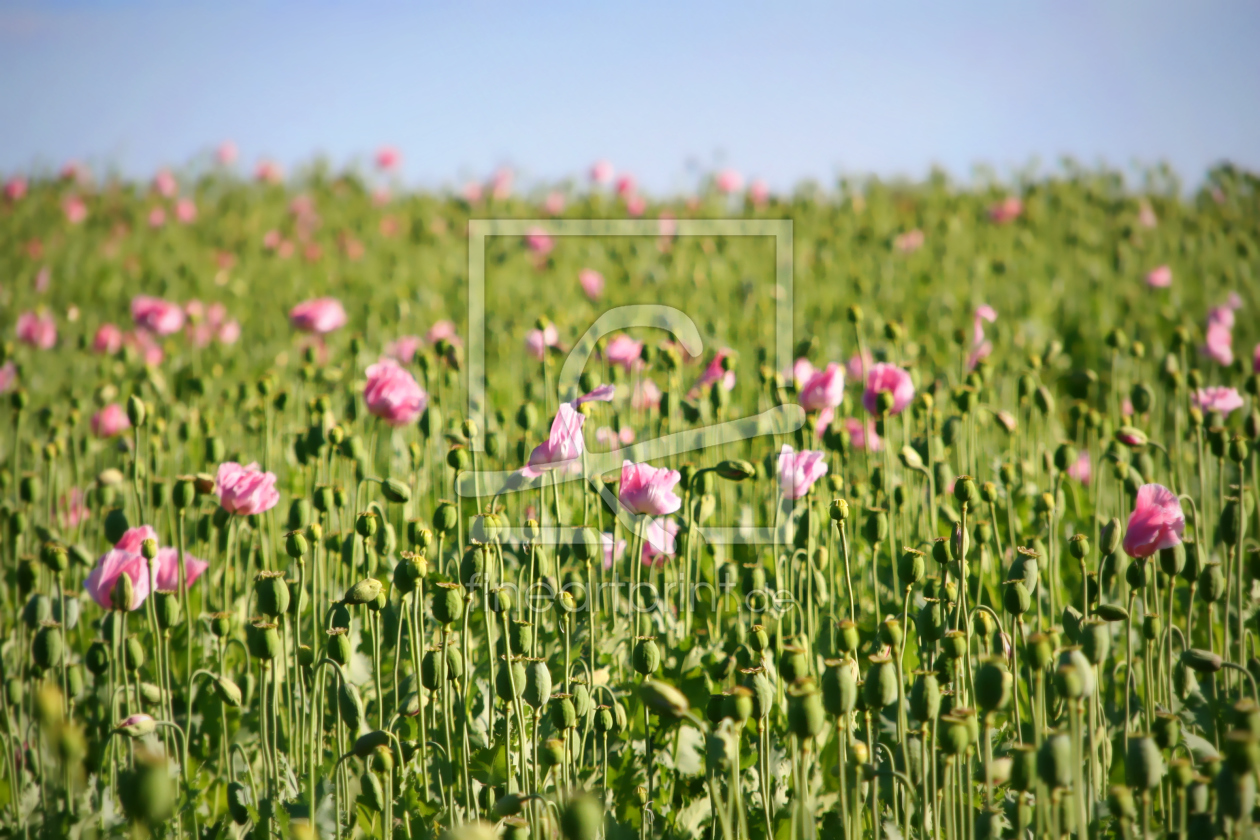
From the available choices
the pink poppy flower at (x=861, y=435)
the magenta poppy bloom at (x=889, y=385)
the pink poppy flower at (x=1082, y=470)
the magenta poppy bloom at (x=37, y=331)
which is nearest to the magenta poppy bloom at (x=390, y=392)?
the magenta poppy bloom at (x=889, y=385)

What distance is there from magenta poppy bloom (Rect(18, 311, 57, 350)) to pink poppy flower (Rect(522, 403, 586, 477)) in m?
3.11

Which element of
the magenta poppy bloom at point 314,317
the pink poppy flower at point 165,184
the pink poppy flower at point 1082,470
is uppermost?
the pink poppy flower at point 165,184

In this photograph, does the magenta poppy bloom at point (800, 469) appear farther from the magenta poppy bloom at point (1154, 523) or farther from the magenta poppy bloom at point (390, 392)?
the magenta poppy bloom at point (390, 392)

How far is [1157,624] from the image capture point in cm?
150

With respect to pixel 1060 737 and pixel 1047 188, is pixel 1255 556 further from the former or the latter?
pixel 1047 188

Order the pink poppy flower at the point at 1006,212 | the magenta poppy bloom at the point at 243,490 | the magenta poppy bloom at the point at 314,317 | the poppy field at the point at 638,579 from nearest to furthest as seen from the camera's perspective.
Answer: the poppy field at the point at 638,579 → the magenta poppy bloom at the point at 243,490 → the magenta poppy bloom at the point at 314,317 → the pink poppy flower at the point at 1006,212

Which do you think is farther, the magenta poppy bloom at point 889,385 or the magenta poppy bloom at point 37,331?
the magenta poppy bloom at point 37,331

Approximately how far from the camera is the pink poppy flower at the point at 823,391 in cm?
215

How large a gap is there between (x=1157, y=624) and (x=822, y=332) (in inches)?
119

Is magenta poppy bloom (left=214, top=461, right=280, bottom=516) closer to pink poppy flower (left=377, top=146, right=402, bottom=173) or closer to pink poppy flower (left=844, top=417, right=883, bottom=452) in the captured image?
pink poppy flower (left=844, top=417, right=883, bottom=452)

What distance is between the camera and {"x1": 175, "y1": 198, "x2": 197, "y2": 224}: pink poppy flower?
6660mm

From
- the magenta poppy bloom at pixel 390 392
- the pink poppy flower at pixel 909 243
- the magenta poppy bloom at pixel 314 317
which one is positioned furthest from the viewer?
the pink poppy flower at pixel 909 243

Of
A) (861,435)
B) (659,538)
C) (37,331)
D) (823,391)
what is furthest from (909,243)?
(37,331)

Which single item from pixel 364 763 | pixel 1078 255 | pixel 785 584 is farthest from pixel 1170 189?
pixel 364 763
